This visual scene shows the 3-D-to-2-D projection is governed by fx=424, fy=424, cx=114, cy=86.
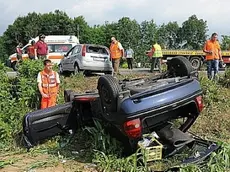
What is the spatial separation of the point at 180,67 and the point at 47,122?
7.78 feet

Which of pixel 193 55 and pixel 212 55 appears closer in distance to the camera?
pixel 212 55

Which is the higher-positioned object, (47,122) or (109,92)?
(109,92)

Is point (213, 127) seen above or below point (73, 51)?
below

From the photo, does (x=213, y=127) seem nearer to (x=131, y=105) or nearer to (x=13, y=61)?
A: (x=131, y=105)

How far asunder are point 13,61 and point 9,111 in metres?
17.1

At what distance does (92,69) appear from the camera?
51.0 ft

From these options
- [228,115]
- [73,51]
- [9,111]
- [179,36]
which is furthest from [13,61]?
[179,36]

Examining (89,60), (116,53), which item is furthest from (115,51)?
(89,60)

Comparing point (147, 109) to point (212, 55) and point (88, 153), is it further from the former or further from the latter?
point (212, 55)

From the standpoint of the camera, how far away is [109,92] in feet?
18.4

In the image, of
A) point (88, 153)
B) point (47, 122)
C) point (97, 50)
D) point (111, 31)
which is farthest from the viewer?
point (111, 31)

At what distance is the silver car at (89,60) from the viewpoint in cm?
1563

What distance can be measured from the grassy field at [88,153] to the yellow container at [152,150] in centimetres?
13

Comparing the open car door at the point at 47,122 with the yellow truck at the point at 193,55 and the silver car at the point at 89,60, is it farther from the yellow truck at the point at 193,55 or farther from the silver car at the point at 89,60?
the yellow truck at the point at 193,55
